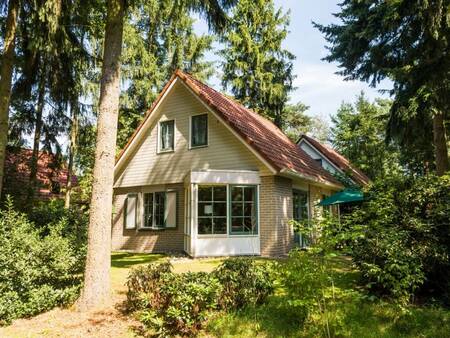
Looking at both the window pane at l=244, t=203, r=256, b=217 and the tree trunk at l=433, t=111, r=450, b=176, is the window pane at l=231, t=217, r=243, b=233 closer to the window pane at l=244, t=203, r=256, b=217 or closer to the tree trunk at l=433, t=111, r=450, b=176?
the window pane at l=244, t=203, r=256, b=217

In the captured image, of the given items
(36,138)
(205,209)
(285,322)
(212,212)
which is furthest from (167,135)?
(285,322)

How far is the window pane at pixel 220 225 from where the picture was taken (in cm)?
1307

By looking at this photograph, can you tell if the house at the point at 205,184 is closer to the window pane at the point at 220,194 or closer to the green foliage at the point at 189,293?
the window pane at the point at 220,194

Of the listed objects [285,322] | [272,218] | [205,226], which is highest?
[272,218]

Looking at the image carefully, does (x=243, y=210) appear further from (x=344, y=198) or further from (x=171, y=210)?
(x=344, y=198)

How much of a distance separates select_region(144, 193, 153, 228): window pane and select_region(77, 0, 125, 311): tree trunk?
9.04 m

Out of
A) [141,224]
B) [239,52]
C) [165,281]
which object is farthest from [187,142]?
[239,52]

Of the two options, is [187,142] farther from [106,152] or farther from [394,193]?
[394,193]

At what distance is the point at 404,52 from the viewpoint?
1358 centimetres

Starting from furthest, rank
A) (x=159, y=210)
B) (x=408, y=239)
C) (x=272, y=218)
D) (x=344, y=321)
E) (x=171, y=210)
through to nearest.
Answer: (x=159, y=210), (x=171, y=210), (x=272, y=218), (x=408, y=239), (x=344, y=321)

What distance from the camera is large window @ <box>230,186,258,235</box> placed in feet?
42.9

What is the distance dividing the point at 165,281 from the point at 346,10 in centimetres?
1313

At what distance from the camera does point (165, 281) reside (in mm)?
6074

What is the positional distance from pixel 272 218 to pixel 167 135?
5986mm
